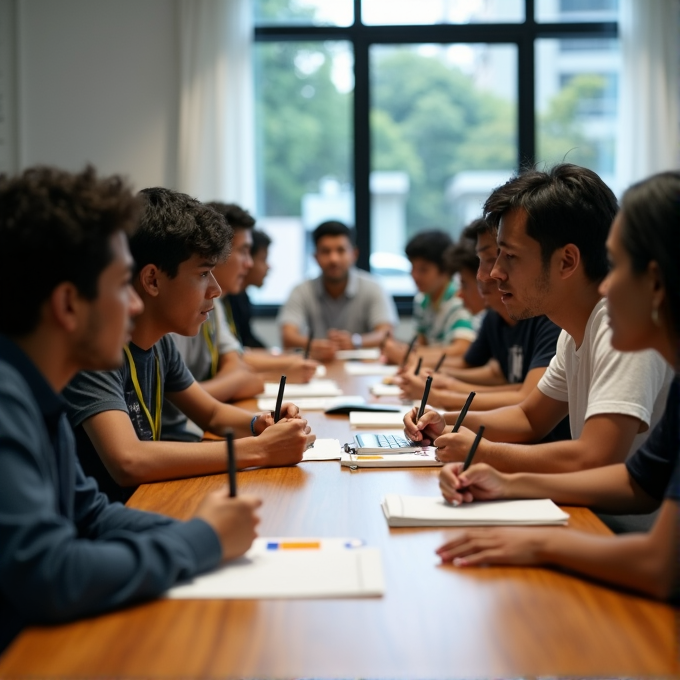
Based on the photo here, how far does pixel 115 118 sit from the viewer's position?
5785 millimetres

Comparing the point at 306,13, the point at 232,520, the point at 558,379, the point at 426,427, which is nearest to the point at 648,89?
the point at 306,13

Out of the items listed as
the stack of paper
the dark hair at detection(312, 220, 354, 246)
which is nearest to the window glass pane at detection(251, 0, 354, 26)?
the dark hair at detection(312, 220, 354, 246)

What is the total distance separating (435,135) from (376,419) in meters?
4.15

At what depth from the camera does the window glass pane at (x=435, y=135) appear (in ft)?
19.6

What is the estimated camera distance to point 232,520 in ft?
3.96

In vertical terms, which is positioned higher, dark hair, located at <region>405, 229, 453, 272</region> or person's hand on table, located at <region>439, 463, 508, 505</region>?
dark hair, located at <region>405, 229, 453, 272</region>

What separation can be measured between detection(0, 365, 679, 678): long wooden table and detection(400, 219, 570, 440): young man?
1.19 meters

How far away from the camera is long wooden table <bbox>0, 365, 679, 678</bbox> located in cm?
93

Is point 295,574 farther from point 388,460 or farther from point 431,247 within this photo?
point 431,247

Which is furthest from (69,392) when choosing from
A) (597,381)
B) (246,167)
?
(246,167)

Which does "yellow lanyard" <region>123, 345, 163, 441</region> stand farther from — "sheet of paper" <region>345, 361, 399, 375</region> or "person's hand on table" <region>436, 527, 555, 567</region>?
"sheet of paper" <region>345, 361, 399, 375</region>

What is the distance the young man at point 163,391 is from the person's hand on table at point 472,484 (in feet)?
1.50

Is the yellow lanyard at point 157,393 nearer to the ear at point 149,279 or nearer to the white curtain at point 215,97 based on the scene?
the ear at point 149,279

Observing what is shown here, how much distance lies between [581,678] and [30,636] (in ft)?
2.08
